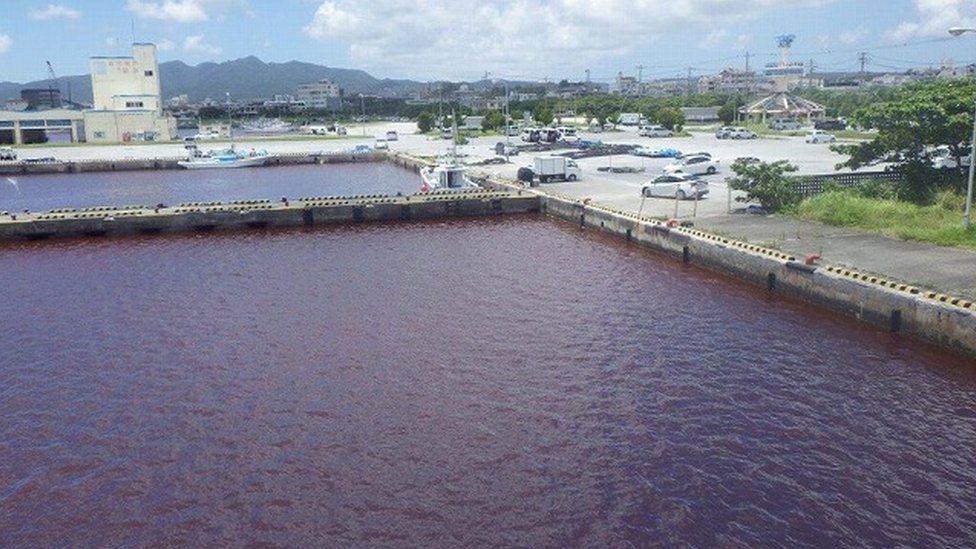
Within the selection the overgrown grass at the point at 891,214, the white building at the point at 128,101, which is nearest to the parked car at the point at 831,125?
the overgrown grass at the point at 891,214

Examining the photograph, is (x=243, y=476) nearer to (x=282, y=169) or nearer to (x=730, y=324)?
(x=730, y=324)

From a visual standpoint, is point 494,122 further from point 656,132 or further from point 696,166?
point 696,166


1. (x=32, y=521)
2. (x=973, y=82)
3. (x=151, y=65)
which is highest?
(x=151, y=65)

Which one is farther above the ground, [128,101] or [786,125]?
[128,101]

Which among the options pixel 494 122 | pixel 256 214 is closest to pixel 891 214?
pixel 256 214

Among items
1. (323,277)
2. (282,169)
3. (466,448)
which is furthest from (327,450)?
(282,169)

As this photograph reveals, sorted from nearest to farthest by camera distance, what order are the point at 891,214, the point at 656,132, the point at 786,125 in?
the point at 891,214
the point at 656,132
the point at 786,125

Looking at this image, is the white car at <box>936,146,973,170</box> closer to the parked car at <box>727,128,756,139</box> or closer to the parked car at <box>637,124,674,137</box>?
the parked car at <box>727,128,756,139</box>
